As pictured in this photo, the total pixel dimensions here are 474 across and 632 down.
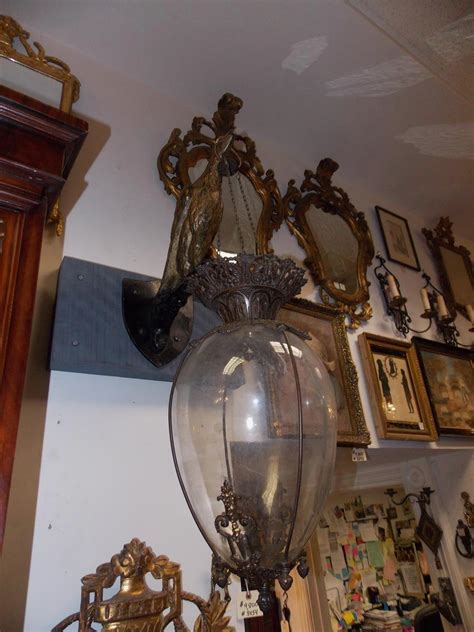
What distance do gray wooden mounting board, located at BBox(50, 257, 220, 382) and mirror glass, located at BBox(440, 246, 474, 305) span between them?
1714 mm

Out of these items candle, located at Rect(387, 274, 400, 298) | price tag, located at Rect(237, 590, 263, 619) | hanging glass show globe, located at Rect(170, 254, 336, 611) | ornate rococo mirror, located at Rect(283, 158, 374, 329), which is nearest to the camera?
hanging glass show globe, located at Rect(170, 254, 336, 611)

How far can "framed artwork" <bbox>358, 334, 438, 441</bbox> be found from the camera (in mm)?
1439

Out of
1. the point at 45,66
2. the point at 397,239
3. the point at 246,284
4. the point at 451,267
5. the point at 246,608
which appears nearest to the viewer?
the point at 246,284

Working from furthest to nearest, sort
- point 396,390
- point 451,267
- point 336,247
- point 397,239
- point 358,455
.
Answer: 1. point 451,267
2. point 397,239
3. point 336,247
4. point 396,390
5. point 358,455

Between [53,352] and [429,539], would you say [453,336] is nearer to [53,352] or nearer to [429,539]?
[429,539]

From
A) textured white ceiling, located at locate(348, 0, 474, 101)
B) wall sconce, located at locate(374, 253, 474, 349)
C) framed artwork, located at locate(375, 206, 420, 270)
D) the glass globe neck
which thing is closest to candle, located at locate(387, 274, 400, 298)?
wall sconce, located at locate(374, 253, 474, 349)

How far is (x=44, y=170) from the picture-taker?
64 cm

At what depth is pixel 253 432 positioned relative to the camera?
1.62 feet

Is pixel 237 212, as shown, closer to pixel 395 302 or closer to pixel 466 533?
pixel 395 302

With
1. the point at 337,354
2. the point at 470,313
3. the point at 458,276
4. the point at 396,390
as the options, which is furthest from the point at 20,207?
the point at 458,276

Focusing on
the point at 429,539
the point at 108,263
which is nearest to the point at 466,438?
the point at 429,539

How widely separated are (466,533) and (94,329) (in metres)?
1.70

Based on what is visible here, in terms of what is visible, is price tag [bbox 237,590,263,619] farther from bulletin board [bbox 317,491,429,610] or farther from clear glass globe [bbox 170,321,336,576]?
bulletin board [bbox 317,491,429,610]

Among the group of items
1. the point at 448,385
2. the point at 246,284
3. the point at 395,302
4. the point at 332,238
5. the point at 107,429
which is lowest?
the point at 107,429
